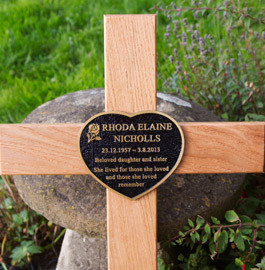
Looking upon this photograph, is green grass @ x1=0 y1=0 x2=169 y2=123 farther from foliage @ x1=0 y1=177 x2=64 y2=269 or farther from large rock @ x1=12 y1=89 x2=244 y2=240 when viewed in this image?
large rock @ x1=12 y1=89 x2=244 y2=240

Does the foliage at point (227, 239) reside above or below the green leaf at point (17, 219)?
above

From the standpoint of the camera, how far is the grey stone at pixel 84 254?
196 centimetres

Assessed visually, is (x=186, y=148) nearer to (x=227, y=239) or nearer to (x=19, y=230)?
(x=227, y=239)

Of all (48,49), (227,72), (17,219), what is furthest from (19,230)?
(48,49)

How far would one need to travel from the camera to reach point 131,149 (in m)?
1.44

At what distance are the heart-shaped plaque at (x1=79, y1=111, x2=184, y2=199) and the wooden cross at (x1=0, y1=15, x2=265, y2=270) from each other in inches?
1.4

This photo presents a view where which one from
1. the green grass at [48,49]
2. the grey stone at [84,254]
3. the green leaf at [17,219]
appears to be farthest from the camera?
the green grass at [48,49]

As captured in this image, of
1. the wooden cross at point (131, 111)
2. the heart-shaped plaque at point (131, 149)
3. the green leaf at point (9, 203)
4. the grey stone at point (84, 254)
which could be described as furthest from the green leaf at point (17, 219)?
the heart-shaped plaque at point (131, 149)

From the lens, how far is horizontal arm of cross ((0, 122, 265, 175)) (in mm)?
1448

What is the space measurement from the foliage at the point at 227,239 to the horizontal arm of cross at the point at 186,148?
244 mm

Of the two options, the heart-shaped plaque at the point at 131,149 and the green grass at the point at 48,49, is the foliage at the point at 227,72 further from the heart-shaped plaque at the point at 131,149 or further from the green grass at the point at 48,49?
the heart-shaped plaque at the point at 131,149

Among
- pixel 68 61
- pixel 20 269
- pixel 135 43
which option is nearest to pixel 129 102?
pixel 135 43

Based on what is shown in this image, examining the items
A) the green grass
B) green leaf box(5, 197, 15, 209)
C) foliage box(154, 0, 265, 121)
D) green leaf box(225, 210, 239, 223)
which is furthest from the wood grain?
the green grass

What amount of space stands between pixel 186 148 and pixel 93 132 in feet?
1.21
